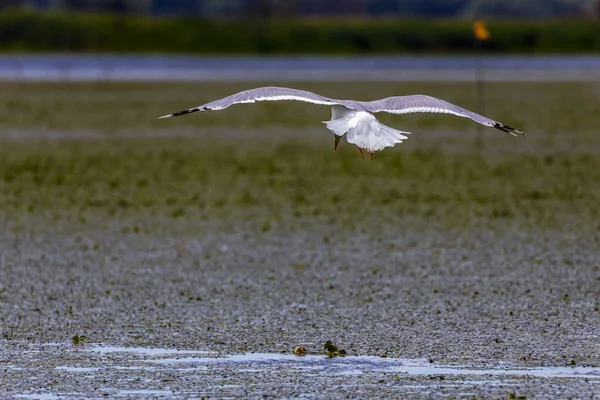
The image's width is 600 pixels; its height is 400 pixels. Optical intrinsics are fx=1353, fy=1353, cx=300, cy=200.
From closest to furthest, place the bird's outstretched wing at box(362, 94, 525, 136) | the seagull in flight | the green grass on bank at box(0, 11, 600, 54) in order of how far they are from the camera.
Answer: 1. the seagull in flight
2. the bird's outstretched wing at box(362, 94, 525, 136)
3. the green grass on bank at box(0, 11, 600, 54)

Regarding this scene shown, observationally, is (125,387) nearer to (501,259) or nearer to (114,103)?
(501,259)

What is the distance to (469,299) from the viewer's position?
948 centimetres

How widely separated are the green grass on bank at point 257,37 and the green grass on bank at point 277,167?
759 inches

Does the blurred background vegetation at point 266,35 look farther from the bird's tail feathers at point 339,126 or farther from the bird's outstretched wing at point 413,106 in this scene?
the bird's tail feathers at point 339,126

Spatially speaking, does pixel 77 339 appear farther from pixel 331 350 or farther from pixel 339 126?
pixel 339 126

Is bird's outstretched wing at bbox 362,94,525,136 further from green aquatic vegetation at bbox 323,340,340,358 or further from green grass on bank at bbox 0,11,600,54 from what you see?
green grass on bank at bbox 0,11,600,54

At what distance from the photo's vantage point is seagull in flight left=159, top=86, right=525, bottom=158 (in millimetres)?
7992

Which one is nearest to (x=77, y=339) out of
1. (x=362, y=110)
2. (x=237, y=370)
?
(x=237, y=370)

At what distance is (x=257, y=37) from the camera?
4884cm

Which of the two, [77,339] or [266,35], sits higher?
[266,35]

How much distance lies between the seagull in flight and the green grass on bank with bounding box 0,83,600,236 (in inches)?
176

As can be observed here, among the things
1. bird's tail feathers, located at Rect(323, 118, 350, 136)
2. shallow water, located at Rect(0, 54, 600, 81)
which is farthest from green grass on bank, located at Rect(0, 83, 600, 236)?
shallow water, located at Rect(0, 54, 600, 81)

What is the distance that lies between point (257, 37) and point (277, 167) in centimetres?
3142

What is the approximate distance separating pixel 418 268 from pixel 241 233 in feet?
7.91
